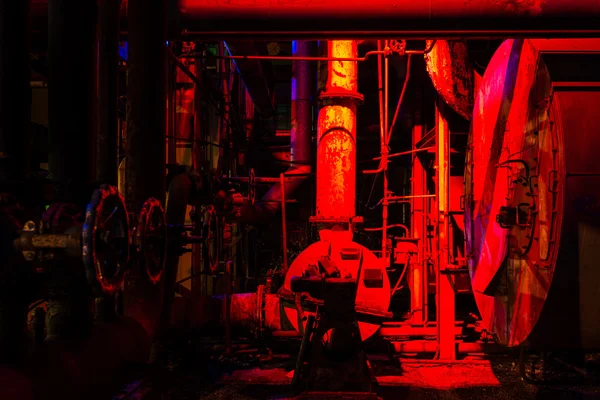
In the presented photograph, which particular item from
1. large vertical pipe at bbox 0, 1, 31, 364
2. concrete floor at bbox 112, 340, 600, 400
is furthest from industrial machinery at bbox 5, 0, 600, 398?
concrete floor at bbox 112, 340, 600, 400

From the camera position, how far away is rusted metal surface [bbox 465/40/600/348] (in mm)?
3289

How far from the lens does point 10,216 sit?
81.4 inches

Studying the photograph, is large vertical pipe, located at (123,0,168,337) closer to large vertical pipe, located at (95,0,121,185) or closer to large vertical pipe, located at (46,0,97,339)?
large vertical pipe, located at (95,0,121,185)

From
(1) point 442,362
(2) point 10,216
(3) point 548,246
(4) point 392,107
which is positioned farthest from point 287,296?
(4) point 392,107

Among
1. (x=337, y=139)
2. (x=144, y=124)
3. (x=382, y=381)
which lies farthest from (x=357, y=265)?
(x=144, y=124)

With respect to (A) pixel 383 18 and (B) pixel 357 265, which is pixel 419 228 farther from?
(A) pixel 383 18

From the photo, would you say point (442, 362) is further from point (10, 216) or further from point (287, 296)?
point (10, 216)

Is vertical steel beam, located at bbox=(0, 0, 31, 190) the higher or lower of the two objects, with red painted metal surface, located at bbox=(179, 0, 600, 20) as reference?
lower

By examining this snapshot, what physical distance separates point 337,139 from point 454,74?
1.61 metres

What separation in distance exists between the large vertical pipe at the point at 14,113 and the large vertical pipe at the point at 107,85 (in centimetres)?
71

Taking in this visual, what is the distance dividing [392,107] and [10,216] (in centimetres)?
1086

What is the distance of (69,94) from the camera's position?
2.67m

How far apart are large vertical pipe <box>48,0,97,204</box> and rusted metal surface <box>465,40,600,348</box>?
2.90 meters

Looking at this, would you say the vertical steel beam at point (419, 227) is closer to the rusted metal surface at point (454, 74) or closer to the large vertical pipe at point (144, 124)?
the rusted metal surface at point (454, 74)
